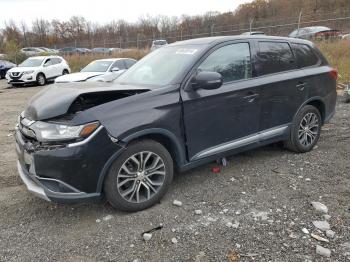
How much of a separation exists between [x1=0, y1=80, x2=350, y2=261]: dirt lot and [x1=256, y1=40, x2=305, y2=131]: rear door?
0.67 meters

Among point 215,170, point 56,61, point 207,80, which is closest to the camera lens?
point 207,80

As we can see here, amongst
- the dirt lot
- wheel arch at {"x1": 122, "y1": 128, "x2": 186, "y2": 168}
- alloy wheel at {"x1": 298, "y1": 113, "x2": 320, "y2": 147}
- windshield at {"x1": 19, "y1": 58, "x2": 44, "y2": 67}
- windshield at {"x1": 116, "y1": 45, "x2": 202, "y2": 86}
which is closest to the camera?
the dirt lot

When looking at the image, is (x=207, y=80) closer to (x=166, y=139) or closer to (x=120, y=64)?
(x=166, y=139)

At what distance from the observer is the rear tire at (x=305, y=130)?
5039mm

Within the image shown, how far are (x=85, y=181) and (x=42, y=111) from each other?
81 centimetres

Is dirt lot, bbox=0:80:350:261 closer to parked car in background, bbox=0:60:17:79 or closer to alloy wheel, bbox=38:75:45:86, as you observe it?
alloy wheel, bbox=38:75:45:86

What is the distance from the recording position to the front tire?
11.3 ft

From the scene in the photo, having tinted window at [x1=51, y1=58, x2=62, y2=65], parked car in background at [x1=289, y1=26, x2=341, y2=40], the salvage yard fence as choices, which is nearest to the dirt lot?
parked car in background at [x1=289, y1=26, x2=341, y2=40]

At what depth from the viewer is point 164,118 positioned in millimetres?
3658

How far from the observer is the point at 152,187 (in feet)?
12.2

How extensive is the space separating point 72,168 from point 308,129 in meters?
3.58

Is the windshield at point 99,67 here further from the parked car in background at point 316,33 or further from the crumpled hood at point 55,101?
the parked car in background at point 316,33

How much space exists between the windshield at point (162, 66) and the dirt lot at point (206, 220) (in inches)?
51.3

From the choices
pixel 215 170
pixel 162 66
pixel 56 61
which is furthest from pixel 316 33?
pixel 162 66
